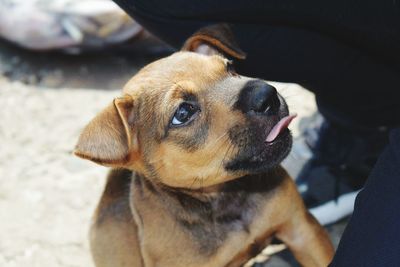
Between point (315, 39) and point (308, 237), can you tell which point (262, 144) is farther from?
point (315, 39)

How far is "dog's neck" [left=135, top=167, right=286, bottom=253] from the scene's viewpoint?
9.82 ft

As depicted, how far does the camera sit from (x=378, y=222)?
7.35ft

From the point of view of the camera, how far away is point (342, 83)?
3588 millimetres

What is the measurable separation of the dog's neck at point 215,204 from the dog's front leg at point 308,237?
212 mm

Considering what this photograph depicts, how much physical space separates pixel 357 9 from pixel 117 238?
174 cm

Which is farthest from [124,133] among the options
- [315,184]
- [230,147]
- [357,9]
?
[315,184]

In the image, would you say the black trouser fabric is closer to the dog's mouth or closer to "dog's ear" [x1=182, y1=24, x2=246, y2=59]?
"dog's ear" [x1=182, y1=24, x2=246, y2=59]

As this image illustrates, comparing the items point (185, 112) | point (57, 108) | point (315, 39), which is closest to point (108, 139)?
point (185, 112)

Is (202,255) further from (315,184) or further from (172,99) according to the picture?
(315,184)

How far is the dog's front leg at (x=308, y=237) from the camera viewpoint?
310 cm

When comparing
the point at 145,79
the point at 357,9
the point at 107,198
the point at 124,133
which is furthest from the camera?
the point at 107,198

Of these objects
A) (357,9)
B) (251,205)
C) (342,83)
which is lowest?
(251,205)

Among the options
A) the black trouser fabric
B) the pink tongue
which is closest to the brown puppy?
the pink tongue

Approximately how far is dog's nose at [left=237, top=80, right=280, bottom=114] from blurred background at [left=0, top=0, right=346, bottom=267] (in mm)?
1342
